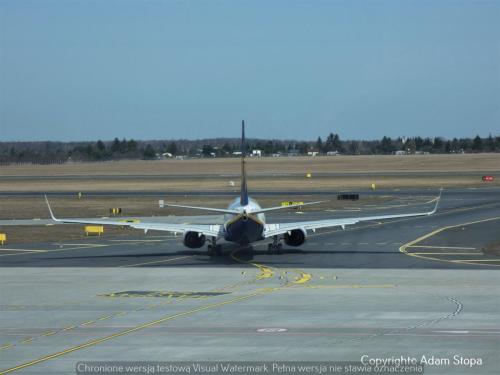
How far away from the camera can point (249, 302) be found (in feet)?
135

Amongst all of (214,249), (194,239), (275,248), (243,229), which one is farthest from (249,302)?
(275,248)

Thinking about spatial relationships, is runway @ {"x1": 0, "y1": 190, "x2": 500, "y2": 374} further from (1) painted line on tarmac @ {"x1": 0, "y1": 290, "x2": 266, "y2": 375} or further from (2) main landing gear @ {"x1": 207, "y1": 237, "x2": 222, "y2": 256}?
(2) main landing gear @ {"x1": 207, "y1": 237, "x2": 222, "y2": 256}

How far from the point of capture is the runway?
2995 cm

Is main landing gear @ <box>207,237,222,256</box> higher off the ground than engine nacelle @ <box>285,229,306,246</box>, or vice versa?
engine nacelle @ <box>285,229,306,246</box>

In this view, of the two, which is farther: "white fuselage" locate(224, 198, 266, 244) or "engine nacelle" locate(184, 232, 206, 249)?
"engine nacelle" locate(184, 232, 206, 249)

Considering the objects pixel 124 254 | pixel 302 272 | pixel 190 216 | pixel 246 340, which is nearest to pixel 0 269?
pixel 124 254

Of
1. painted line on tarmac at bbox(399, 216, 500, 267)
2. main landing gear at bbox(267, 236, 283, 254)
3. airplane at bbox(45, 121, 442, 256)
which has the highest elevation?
airplane at bbox(45, 121, 442, 256)

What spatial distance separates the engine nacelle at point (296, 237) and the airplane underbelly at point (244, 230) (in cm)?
369

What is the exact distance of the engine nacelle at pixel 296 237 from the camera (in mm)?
63250

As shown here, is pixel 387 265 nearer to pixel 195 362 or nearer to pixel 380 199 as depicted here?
pixel 195 362

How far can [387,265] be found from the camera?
2196 inches

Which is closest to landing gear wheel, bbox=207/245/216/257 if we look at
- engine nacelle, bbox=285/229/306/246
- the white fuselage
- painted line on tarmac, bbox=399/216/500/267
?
the white fuselage

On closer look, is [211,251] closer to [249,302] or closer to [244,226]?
[244,226]

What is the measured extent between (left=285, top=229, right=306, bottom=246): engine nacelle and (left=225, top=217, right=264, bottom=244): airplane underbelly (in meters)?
3.69
